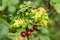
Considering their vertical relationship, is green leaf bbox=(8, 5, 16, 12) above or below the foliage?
above

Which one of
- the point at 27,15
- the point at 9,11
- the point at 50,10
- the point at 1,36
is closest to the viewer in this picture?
the point at 27,15

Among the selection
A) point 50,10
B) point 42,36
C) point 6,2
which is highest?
point 6,2

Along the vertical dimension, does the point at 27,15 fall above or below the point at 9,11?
below

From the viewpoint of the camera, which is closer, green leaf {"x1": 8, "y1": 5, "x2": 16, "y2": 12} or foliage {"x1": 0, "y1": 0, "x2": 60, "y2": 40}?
foliage {"x1": 0, "y1": 0, "x2": 60, "y2": 40}

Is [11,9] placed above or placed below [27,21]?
above

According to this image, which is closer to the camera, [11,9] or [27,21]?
[27,21]

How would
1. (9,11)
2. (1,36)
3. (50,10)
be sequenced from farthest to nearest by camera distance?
(9,11) < (50,10) < (1,36)

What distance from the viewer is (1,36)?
2764mm

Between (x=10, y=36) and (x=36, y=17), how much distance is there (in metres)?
0.44

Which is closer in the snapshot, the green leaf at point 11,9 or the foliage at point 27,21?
the foliage at point 27,21

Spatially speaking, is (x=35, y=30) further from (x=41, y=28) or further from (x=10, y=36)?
(x=10, y=36)

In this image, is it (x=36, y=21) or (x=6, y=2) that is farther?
(x=6, y=2)

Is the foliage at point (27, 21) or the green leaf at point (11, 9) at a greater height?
the green leaf at point (11, 9)

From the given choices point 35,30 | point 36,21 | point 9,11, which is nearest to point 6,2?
point 9,11
